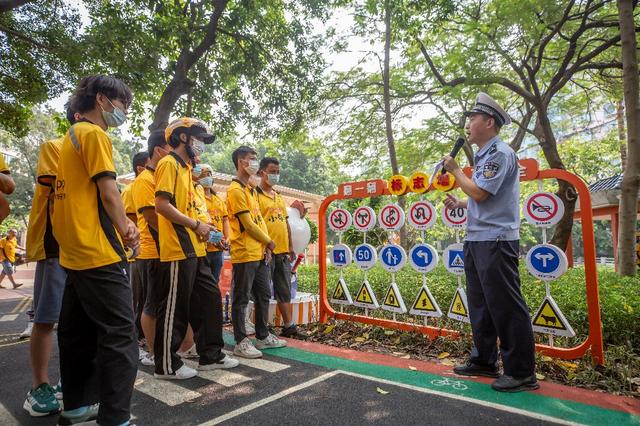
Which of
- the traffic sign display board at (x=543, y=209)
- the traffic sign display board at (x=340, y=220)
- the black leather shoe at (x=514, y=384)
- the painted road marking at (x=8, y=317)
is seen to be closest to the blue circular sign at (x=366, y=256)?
the traffic sign display board at (x=340, y=220)

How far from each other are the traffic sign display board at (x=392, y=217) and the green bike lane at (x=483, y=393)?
1.49m

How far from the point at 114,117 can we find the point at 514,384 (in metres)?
3.30

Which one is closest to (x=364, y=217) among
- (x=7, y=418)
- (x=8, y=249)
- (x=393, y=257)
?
(x=393, y=257)

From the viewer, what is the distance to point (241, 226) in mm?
4102

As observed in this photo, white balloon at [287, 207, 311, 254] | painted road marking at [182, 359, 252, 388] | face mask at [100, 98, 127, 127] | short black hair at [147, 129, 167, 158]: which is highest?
short black hair at [147, 129, 167, 158]

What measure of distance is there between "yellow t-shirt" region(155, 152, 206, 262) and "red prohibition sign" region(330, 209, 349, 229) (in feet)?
7.23

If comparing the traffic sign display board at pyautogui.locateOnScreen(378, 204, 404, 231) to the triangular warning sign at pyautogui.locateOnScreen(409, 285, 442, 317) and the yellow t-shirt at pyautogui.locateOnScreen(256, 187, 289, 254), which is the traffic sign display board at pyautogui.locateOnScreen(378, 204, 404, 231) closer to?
the triangular warning sign at pyautogui.locateOnScreen(409, 285, 442, 317)

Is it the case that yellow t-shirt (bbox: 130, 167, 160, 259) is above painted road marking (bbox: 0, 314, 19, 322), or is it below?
above

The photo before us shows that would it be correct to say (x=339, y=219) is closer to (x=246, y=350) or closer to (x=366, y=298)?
(x=366, y=298)

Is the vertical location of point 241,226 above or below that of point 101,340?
above

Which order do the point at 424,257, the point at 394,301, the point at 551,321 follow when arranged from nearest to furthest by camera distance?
the point at 551,321 < the point at 424,257 < the point at 394,301

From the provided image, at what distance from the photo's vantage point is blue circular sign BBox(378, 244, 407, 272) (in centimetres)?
458

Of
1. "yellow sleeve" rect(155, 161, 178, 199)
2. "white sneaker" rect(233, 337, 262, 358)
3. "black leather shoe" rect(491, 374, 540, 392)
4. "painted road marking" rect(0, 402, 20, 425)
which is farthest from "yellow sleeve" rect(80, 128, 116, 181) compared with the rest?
"black leather shoe" rect(491, 374, 540, 392)

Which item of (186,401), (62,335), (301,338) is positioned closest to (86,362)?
(62,335)
